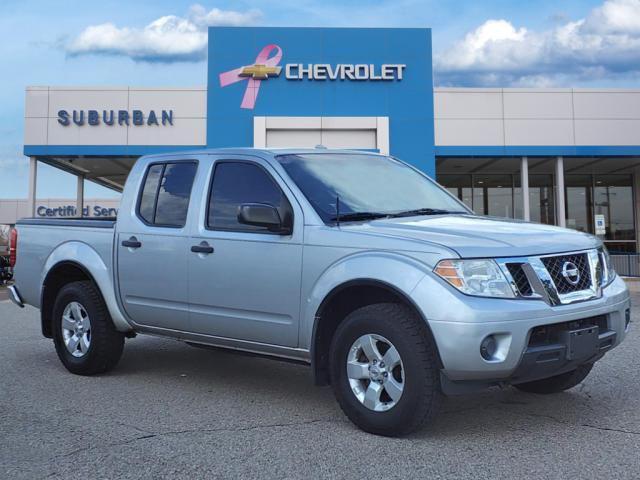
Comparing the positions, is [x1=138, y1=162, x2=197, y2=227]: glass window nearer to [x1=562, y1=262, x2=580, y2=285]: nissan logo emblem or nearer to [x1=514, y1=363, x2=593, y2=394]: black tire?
[x1=562, y1=262, x2=580, y2=285]: nissan logo emblem

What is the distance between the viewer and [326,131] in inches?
937

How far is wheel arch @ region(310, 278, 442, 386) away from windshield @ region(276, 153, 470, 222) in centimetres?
54

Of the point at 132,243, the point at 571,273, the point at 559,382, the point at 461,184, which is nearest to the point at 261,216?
the point at 132,243

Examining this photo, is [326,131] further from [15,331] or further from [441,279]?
[441,279]

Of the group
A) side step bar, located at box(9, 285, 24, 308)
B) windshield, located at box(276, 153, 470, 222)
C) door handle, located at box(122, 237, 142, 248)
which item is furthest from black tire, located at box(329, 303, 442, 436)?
side step bar, located at box(9, 285, 24, 308)

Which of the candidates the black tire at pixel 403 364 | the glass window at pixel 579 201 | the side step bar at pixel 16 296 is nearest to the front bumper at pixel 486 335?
the black tire at pixel 403 364

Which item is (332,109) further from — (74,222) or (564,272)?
(564,272)

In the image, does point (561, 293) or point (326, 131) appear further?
point (326, 131)

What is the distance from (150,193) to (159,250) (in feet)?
2.16

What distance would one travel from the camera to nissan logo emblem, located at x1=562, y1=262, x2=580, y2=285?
402 centimetres

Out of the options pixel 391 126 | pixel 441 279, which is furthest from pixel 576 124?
pixel 441 279

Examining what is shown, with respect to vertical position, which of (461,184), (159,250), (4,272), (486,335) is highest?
(461,184)

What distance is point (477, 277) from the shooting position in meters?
3.77

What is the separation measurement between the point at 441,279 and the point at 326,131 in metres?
20.5
